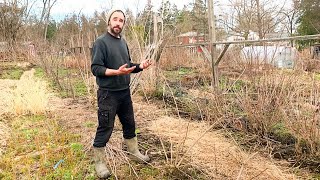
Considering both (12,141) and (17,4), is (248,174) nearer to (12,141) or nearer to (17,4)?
(12,141)

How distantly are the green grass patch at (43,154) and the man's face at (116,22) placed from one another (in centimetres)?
152

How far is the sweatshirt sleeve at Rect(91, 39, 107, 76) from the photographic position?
2912mm

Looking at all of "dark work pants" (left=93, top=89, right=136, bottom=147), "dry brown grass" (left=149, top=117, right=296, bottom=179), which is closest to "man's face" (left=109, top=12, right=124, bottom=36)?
Answer: "dark work pants" (left=93, top=89, right=136, bottom=147)

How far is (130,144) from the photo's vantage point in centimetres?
356

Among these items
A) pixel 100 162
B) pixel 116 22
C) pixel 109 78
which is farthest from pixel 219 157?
pixel 116 22

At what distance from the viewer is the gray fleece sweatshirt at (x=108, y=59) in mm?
2973

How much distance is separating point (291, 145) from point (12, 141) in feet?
12.3

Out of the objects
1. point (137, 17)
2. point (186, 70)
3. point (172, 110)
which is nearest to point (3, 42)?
point (186, 70)

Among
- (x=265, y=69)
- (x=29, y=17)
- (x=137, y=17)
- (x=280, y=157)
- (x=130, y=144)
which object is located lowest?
(x=280, y=157)

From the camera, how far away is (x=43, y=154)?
3.83 meters

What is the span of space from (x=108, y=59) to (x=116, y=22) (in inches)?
14.7

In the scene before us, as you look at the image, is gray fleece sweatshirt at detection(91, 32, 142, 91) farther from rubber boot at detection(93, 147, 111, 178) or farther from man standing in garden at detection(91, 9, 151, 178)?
rubber boot at detection(93, 147, 111, 178)

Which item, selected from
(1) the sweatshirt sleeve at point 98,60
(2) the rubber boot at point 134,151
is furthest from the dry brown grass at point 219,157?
(1) the sweatshirt sleeve at point 98,60

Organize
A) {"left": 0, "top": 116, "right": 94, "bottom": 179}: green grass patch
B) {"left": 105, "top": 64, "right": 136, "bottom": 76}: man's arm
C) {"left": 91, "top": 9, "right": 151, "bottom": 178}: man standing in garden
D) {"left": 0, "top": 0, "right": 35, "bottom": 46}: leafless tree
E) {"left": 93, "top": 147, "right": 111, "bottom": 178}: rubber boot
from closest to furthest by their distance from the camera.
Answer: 1. {"left": 105, "top": 64, "right": 136, "bottom": 76}: man's arm
2. {"left": 91, "top": 9, "right": 151, "bottom": 178}: man standing in garden
3. {"left": 93, "top": 147, "right": 111, "bottom": 178}: rubber boot
4. {"left": 0, "top": 116, "right": 94, "bottom": 179}: green grass patch
5. {"left": 0, "top": 0, "right": 35, "bottom": 46}: leafless tree
